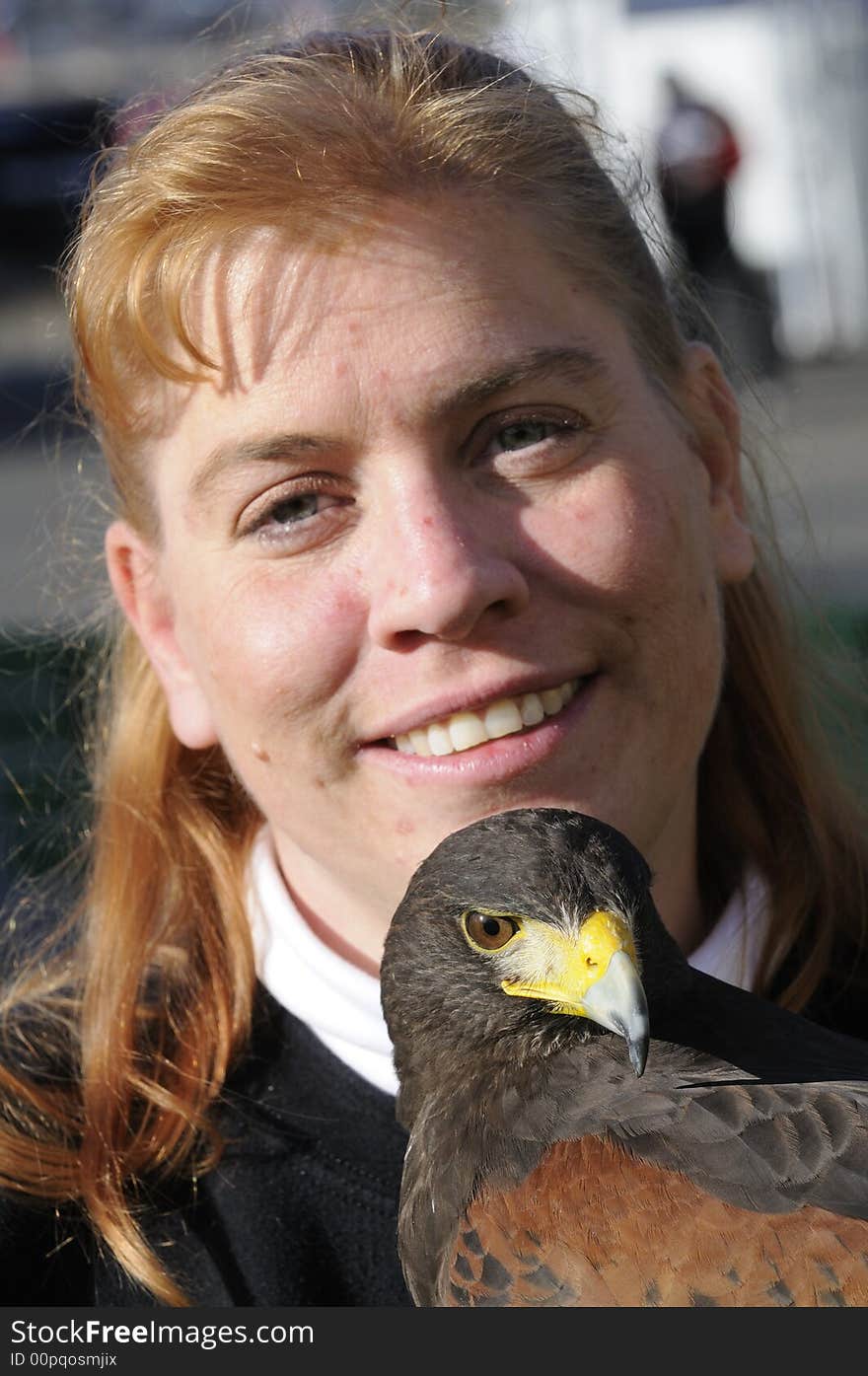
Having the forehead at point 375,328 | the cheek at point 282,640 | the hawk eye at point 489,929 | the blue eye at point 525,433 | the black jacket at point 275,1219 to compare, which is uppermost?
the forehead at point 375,328

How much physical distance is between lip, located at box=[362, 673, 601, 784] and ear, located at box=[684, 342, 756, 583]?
19.0 inches

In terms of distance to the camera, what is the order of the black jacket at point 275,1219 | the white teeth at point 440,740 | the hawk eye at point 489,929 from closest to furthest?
the hawk eye at point 489,929
the white teeth at point 440,740
the black jacket at point 275,1219

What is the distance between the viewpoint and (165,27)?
23.1m

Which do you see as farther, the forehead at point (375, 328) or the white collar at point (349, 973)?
the white collar at point (349, 973)

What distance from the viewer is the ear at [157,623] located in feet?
8.88

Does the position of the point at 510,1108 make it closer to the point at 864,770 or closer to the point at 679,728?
the point at 679,728

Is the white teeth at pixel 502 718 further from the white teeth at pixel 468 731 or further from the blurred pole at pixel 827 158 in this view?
the blurred pole at pixel 827 158

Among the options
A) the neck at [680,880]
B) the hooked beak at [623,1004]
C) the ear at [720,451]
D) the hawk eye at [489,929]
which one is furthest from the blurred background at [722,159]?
the hooked beak at [623,1004]

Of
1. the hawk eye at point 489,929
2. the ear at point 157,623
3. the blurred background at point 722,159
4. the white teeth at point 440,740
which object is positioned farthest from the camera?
the blurred background at point 722,159

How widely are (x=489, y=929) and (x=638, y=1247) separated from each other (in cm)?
46

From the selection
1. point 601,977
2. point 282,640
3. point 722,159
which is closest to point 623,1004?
point 601,977

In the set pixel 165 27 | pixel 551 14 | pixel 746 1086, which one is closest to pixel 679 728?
pixel 746 1086

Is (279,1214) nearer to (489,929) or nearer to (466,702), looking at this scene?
(489,929)

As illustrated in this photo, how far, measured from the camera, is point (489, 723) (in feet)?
7.50
